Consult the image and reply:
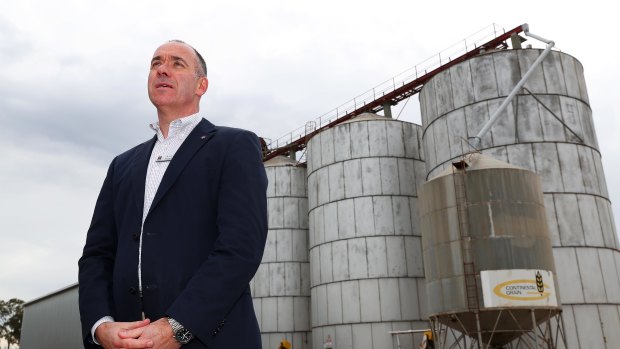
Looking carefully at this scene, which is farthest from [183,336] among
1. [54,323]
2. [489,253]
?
[54,323]

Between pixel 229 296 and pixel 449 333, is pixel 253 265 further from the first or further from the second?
pixel 449 333

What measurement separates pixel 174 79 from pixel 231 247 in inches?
45.2

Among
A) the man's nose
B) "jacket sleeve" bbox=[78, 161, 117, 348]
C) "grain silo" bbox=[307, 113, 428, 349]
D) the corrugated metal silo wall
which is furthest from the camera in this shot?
"grain silo" bbox=[307, 113, 428, 349]

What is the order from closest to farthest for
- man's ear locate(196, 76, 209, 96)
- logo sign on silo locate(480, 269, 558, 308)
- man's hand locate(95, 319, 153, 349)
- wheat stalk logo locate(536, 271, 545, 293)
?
man's hand locate(95, 319, 153, 349), man's ear locate(196, 76, 209, 96), logo sign on silo locate(480, 269, 558, 308), wheat stalk logo locate(536, 271, 545, 293)

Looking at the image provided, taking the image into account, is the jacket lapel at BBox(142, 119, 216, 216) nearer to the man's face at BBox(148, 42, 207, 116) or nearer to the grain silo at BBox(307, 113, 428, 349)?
the man's face at BBox(148, 42, 207, 116)

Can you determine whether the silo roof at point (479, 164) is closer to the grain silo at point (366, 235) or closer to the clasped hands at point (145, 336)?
the grain silo at point (366, 235)

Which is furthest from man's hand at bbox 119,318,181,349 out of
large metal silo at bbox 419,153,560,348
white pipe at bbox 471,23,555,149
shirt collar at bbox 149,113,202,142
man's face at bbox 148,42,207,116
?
white pipe at bbox 471,23,555,149

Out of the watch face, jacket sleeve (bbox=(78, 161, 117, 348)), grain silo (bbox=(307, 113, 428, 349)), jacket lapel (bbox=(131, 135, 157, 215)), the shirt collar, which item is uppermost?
grain silo (bbox=(307, 113, 428, 349))

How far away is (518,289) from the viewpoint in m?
17.2

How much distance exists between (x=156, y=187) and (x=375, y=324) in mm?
29008

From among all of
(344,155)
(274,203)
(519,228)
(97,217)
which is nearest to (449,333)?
(519,228)

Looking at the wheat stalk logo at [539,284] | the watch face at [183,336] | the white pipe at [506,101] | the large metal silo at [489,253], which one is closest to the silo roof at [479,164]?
the large metal silo at [489,253]

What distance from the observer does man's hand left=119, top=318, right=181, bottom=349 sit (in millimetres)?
2486

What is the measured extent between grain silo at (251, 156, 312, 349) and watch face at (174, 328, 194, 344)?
35783mm
